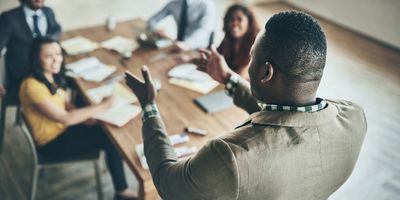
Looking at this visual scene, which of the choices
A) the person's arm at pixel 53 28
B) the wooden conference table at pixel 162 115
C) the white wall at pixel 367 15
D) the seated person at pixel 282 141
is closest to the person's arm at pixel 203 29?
the wooden conference table at pixel 162 115

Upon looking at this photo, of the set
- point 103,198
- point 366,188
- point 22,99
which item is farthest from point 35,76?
point 366,188

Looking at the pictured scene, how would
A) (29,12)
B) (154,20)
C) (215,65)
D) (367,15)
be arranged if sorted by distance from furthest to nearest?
(367,15) → (154,20) → (29,12) → (215,65)

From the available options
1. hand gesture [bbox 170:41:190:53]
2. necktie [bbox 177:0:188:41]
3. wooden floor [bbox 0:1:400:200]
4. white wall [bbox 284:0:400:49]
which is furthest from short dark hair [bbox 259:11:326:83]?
white wall [bbox 284:0:400:49]

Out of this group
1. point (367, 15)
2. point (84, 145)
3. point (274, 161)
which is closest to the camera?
point (274, 161)

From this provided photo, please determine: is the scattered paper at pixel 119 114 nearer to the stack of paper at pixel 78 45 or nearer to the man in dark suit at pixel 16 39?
the stack of paper at pixel 78 45

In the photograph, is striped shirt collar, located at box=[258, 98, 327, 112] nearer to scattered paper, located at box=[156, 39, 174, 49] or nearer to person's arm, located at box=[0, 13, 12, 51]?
scattered paper, located at box=[156, 39, 174, 49]

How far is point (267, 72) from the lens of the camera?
1177 mm

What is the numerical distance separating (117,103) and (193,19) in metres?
1.39

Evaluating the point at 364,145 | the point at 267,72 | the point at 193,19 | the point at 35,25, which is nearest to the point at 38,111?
the point at 35,25

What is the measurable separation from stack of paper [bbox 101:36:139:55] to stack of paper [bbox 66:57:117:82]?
0.20 meters

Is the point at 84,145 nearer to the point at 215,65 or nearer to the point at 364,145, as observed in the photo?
the point at 215,65

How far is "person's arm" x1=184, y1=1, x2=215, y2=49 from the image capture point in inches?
130

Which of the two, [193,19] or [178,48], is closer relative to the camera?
[178,48]

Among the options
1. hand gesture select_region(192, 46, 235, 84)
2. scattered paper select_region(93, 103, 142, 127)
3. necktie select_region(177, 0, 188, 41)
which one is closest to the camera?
hand gesture select_region(192, 46, 235, 84)
